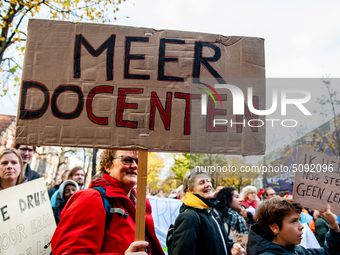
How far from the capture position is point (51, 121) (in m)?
1.94

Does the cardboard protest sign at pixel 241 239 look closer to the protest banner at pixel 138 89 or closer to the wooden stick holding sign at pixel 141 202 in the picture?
the protest banner at pixel 138 89

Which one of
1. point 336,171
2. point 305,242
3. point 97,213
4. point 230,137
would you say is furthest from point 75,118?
point 305,242

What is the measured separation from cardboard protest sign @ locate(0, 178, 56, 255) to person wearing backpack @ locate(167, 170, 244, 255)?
1.39 metres

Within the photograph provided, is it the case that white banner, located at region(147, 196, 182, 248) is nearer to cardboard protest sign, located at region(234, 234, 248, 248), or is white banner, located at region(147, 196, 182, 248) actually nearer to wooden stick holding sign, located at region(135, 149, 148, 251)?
cardboard protest sign, located at region(234, 234, 248, 248)

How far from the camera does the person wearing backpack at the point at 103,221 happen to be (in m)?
1.57

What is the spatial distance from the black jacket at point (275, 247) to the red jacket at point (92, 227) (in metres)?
1.19

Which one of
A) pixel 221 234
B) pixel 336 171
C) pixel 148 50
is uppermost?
pixel 148 50

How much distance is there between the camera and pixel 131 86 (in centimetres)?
204

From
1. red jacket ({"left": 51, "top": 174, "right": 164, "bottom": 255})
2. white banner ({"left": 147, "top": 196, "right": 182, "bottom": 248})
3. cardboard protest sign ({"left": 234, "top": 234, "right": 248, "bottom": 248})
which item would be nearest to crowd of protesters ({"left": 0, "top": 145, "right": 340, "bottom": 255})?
red jacket ({"left": 51, "top": 174, "right": 164, "bottom": 255})

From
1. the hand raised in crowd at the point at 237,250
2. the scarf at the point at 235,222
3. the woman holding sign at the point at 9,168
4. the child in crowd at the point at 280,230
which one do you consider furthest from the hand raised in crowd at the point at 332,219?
the woman holding sign at the point at 9,168

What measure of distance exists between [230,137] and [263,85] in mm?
479

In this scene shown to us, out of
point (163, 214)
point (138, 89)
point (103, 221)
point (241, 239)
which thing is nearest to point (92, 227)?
point (103, 221)

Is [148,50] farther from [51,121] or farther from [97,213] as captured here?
[97,213]

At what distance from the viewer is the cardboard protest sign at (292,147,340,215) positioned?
8.59 ft
